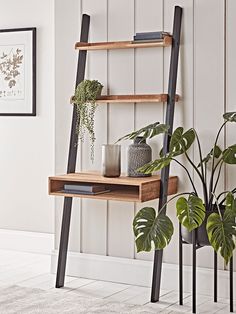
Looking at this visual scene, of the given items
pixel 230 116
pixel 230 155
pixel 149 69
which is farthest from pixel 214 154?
pixel 149 69

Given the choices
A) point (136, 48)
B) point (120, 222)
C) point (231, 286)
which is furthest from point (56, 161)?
point (231, 286)

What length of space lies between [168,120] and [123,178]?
0.44m

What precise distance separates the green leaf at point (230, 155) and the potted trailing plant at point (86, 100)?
0.92 meters

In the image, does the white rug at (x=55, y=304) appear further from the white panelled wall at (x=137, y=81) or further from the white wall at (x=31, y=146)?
the white wall at (x=31, y=146)

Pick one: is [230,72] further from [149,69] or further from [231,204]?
[231,204]

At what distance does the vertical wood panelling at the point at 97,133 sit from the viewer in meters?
4.48

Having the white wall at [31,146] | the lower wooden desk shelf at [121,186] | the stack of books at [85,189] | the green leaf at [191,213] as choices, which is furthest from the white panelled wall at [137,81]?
the white wall at [31,146]

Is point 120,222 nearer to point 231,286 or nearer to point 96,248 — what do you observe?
point 96,248

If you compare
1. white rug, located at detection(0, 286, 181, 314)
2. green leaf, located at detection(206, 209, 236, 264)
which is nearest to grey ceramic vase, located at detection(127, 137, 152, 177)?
green leaf, located at detection(206, 209, 236, 264)

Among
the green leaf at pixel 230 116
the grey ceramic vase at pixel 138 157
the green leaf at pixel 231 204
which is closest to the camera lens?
the green leaf at pixel 231 204

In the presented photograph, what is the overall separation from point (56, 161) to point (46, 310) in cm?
123

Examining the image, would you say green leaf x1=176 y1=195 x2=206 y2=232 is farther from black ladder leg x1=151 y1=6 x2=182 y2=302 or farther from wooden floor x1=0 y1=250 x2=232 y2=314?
wooden floor x1=0 y1=250 x2=232 y2=314

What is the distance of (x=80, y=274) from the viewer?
459 centimetres

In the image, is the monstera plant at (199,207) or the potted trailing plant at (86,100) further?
the potted trailing plant at (86,100)
